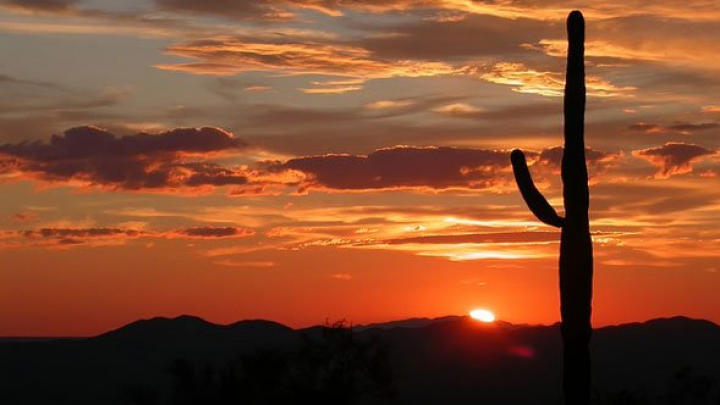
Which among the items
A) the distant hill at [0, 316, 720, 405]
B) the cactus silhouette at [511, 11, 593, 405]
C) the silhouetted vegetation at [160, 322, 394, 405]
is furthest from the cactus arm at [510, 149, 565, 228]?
the distant hill at [0, 316, 720, 405]

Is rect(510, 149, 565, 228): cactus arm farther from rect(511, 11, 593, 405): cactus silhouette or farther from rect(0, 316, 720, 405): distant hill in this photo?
rect(0, 316, 720, 405): distant hill

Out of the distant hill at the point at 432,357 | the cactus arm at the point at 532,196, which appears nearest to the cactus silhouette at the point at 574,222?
the cactus arm at the point at 532,196

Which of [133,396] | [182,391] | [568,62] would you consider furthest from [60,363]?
[568,62]

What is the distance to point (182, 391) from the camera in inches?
2125

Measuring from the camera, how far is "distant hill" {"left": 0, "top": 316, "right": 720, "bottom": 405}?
122 meters

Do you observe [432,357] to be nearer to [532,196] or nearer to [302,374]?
[302,374]

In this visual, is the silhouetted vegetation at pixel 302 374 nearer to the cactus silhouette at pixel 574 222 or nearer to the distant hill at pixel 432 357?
the cactus silhouette at pixel 574 222

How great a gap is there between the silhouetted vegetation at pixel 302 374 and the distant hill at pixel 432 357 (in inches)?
2426

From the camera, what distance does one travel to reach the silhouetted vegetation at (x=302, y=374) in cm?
4972

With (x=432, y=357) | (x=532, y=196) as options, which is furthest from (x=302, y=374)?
(x=432, y=357)

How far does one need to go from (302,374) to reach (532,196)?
1063 inches

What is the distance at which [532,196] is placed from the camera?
79.8ft

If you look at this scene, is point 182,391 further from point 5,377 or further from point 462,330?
point 462,330

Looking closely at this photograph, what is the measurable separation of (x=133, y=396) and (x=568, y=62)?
42925 millimetres
